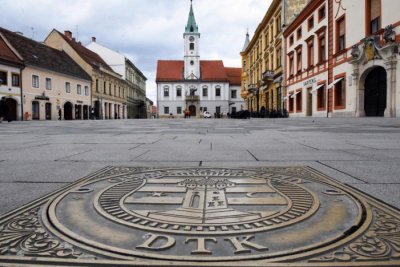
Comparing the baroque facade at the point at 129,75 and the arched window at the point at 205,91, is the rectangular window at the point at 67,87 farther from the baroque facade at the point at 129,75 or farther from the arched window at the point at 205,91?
the arched window at the point at 205,91

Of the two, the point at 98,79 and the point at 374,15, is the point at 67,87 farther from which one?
the point at 374,15

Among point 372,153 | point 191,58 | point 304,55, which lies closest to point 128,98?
point 191,58

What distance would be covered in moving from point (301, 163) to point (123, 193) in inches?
79.2

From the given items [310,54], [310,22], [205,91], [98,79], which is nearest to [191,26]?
[205,91]

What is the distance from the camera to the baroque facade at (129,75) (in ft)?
180

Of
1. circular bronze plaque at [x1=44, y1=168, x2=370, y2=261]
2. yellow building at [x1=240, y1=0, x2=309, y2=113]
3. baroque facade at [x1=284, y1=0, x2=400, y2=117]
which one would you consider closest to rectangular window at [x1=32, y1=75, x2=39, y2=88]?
yellow building at [x1=240, y1=0, x2=309, y2=113]

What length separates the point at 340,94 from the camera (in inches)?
829

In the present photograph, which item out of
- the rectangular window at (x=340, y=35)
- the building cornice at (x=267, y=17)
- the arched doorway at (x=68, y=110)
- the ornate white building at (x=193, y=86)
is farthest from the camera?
the ornate white building at (x=193, y=86)

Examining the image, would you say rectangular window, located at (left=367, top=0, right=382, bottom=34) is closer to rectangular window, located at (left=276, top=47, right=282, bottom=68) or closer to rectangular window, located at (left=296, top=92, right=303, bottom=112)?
rectangular window, located at (left=296, top=92, right=303, bottom=112)

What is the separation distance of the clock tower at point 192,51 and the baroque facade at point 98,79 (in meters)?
16.0

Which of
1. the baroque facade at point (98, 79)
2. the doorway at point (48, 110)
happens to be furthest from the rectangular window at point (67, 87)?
the baroque facade at point (98, 79)

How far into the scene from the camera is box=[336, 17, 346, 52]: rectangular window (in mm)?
20375

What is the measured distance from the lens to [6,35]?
31109 millimetres

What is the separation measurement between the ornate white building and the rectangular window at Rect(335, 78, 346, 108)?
43.5 metres
